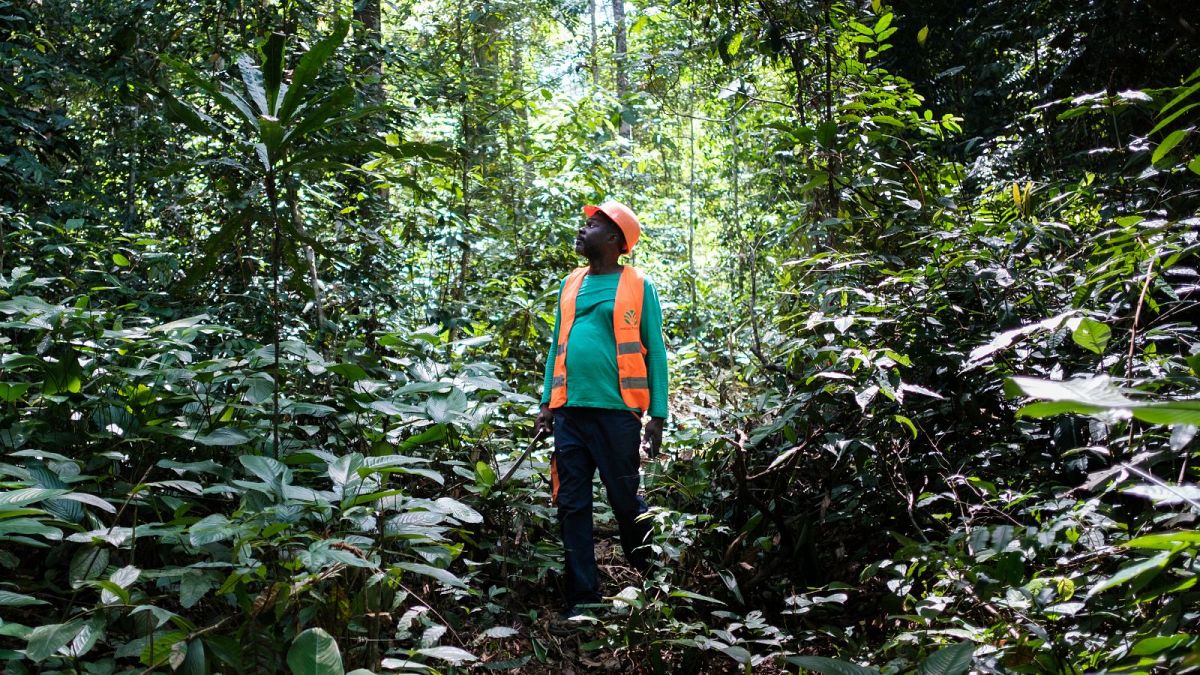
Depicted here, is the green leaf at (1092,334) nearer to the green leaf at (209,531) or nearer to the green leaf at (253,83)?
the green leaf at (209,531)

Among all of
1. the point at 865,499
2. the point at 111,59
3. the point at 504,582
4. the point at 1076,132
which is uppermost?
the point at 111,59

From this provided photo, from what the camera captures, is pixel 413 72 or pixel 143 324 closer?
pixel 143 324

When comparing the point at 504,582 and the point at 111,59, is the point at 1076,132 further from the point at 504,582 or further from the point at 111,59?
the point at 111,59

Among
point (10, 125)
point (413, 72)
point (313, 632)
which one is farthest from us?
point (413, 72)

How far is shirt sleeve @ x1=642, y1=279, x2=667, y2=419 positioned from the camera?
423 centimetres

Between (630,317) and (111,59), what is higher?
(111,59)

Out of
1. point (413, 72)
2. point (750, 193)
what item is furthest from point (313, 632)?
point (750, 193)

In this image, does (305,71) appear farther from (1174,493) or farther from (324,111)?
(1174,493)

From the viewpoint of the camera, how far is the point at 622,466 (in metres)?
4.09

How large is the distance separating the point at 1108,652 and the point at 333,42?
2839 mm

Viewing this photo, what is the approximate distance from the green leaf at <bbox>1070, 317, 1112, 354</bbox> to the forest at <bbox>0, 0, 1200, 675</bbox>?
2 centimetres

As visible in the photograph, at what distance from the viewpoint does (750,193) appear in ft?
38.8

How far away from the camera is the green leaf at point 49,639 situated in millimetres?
2111

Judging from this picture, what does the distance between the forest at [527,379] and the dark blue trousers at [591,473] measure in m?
0.23
